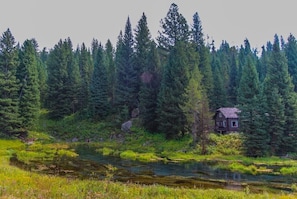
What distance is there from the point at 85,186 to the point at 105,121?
52.4 m

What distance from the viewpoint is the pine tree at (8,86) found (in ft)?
170

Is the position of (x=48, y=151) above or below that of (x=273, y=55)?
below

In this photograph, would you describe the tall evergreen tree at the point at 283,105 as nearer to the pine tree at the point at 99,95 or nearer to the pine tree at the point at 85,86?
the pine tree at the point at 99,95

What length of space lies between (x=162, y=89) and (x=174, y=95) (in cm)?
312

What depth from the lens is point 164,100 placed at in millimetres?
52625

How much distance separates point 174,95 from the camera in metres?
52.3

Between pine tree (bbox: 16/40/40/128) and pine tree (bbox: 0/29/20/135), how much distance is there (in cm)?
124

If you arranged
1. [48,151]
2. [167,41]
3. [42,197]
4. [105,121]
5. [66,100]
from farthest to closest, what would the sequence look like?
[66,100]
[105,121]
[167,41]
[48,151]
[42,197]

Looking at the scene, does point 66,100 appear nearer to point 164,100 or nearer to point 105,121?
point 105,121

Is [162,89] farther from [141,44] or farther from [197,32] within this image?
[197,32]

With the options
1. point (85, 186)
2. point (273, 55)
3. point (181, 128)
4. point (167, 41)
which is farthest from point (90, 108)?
point (85, 186)

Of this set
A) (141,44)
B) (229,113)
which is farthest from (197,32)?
(229,113)

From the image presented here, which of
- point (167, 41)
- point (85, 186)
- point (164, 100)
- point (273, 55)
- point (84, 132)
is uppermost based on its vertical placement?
point (167, 41)

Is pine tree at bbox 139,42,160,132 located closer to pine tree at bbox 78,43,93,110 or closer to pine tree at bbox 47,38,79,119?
pine tree at bbox 78,43,93,110
